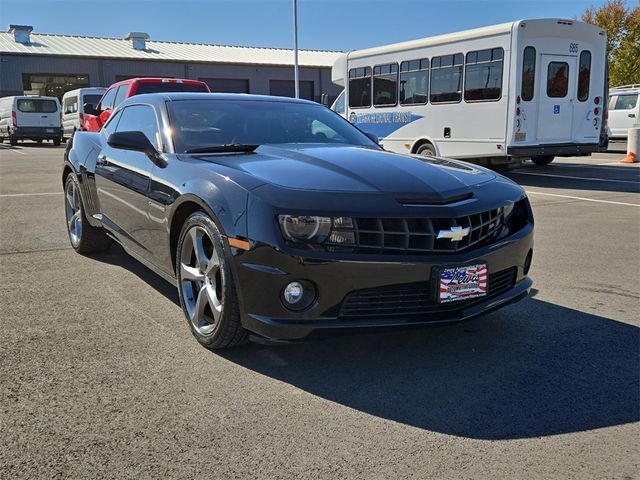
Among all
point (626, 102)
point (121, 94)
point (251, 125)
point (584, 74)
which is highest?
point (584, 74)

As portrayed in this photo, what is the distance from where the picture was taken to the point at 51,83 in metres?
40.0

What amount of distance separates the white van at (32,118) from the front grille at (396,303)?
89.4ft

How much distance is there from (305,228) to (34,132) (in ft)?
89.6

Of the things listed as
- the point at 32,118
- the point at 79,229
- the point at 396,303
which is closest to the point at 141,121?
the point at 79,229

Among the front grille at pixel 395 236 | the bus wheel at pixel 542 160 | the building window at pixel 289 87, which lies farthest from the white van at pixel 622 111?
the building window at pixel 289 87

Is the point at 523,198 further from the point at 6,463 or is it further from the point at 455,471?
the point at 6,463

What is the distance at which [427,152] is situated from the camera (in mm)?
13789

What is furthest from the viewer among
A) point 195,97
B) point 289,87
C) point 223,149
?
point 289,87

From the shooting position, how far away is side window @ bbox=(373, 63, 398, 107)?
47.7 ft

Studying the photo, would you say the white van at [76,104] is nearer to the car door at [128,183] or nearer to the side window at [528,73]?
the side window at [528,73]

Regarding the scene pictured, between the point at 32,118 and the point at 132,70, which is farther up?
the point at 132,70

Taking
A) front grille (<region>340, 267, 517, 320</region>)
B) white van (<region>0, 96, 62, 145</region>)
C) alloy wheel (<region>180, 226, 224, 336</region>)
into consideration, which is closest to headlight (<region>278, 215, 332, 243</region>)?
front grille (<region>340, 267, 517, 320</region>)

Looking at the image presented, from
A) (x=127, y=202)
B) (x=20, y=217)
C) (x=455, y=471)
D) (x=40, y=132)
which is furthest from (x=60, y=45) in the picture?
(x=455, y=471)

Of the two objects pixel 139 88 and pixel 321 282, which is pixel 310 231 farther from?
pixel 139 88
